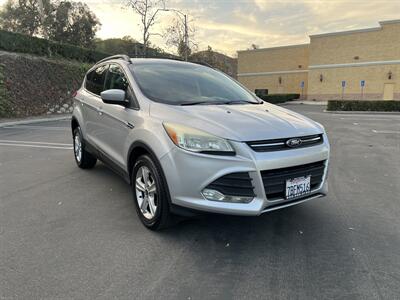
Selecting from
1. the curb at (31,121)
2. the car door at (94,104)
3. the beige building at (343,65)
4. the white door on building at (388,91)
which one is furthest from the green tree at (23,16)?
the car door at (94,104)

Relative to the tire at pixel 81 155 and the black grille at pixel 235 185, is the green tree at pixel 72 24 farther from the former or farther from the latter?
the black grille at pixel 235 185

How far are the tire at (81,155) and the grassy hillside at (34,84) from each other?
1108 centimetres

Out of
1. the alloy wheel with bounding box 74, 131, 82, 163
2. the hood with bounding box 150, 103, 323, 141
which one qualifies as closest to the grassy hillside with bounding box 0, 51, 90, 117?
the alloy wheel with bounding box 74, 131, 82, 163

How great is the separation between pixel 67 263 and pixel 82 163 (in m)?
3.34

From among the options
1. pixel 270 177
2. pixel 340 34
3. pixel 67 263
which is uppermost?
pixel 340 34

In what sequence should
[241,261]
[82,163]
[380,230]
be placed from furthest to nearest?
[82,163] < [380,230] < [241,261]

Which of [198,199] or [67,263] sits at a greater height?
[198,199]

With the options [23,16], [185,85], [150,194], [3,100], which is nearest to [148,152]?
[150,194]

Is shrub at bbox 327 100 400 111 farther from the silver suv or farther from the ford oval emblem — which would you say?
the ford oval emblem

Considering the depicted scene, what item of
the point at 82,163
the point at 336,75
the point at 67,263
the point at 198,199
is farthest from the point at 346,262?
the point at 336,75

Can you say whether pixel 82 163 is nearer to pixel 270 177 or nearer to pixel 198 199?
pixel 198 199

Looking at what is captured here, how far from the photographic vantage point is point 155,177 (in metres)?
3.40

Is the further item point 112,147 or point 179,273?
point 112,147

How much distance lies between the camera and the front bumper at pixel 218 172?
9.85 feet
